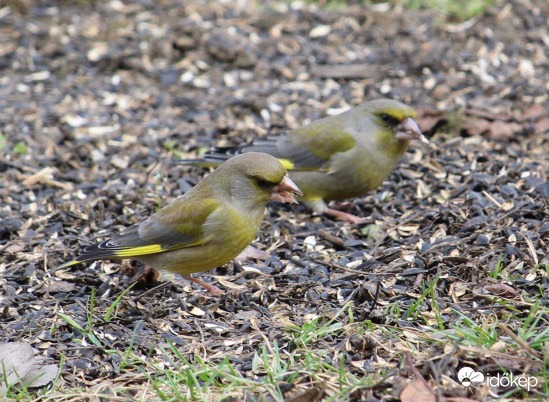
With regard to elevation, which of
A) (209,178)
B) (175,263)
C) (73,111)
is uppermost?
(209,178)

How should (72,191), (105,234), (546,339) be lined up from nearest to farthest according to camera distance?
(546,339)
(105,234)
(72,191)

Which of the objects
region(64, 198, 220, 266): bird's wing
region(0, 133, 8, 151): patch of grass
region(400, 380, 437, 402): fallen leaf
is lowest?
region(0, 133, 8, 151): patch of grass

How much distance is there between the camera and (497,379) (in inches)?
147

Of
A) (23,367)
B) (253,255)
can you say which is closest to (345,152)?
(253,255)

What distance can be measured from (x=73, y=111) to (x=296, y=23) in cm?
297

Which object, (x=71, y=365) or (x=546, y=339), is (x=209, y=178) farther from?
(x=546, y=339)

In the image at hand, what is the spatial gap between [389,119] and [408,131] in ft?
0.63

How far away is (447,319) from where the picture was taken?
14.3 feet

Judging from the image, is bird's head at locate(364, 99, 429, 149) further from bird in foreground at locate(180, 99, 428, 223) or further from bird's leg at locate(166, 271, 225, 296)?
bird's leg at locate(166, 271, 225, 296)

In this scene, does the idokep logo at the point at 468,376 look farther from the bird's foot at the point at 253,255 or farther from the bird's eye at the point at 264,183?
the bird's foot at the point at 253,255

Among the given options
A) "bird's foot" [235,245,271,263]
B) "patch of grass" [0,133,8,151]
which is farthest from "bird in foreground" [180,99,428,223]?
"patch of grass" [0,133,8,151]

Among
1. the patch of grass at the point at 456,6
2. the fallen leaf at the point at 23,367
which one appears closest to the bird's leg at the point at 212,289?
the fallen leaf at the point at 23,367

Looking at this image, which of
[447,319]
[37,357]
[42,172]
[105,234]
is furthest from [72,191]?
[447,319]

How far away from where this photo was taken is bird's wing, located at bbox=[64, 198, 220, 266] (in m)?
4.91
